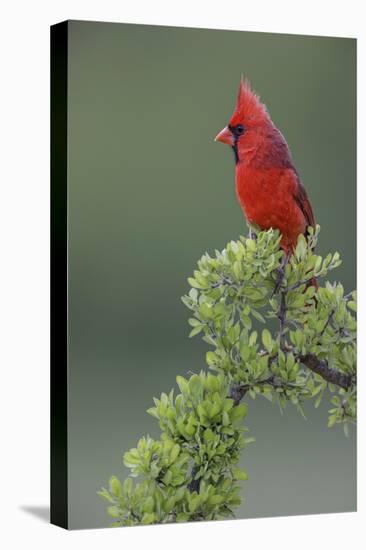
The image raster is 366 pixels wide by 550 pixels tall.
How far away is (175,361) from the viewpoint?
6.73 metres

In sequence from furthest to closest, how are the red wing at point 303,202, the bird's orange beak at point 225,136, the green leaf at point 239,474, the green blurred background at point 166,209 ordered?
the red wing at point 303,202 → the bird's orange beak at point 225,136 → the green leaf at point 239,474 → the green blurred background at point 166,209

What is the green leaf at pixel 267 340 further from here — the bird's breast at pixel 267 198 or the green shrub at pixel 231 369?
the bird's breast at pixel 267 198

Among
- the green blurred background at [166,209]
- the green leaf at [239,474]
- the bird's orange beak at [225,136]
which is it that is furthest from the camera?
the bird's orange beak at [225,136]

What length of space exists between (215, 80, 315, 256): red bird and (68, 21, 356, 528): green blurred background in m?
0.06

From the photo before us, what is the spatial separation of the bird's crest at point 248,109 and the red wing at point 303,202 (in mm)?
→ 431

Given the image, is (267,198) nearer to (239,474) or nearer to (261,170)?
(261,170)

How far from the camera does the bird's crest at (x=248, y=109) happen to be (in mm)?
6895

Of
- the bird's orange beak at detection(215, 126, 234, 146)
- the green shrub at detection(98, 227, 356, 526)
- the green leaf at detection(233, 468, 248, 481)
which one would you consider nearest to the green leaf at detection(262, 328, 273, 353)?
the green shrub at detection(98, 227, 356, 526)

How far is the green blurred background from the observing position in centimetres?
648

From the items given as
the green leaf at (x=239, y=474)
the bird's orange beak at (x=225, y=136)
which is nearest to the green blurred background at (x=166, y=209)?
the bird's orange beak at (x=225, y=136)

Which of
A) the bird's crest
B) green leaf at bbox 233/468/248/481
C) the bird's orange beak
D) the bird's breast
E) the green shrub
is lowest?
green leaf at bbox 233/468/248/481

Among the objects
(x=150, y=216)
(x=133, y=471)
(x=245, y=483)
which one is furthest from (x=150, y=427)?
(x=150, y=216)

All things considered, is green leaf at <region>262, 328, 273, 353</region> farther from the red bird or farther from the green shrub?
the red bird

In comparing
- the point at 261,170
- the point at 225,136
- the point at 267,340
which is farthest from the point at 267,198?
the point at 267,340
